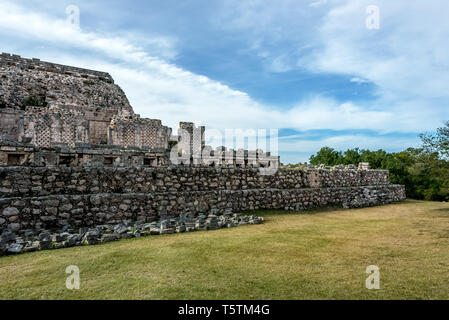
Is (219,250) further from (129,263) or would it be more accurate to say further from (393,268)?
(393,268)

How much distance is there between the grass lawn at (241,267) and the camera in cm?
361

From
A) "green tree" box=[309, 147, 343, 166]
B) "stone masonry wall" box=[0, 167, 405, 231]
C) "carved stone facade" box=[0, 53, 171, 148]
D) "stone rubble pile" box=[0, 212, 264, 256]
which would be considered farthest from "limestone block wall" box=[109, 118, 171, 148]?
"green tree" box=[309, 147, 343, 166]

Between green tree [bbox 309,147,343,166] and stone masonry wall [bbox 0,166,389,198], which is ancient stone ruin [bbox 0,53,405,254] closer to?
stone masonry wall [bbox 0,166,389,198]

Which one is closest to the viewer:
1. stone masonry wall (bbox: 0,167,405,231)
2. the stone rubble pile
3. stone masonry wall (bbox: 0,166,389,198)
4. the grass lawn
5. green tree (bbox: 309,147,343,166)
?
Result: the grass lawn

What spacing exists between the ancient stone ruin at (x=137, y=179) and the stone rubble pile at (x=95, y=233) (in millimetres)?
544

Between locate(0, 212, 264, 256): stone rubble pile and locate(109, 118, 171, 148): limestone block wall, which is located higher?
locate(109, 118, 171, 148): limestone block wall

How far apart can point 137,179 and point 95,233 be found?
289 centimetres


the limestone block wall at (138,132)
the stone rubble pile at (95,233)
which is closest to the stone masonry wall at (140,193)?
the stone rubble pile at (95,233)

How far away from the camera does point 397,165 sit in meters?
22.0

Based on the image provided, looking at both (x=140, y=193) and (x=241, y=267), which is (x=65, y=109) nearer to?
(x=140, y=193)

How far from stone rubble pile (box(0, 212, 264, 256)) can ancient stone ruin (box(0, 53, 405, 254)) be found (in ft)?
1.78

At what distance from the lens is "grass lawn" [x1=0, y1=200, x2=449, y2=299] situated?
3.61 metres

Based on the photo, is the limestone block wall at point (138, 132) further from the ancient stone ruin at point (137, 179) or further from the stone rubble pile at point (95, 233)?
the stone rubble pile at point (95, 233)
